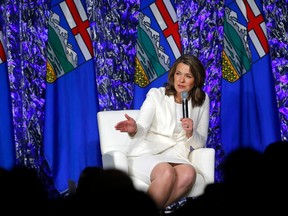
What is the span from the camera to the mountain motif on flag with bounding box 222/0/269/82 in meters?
5.32

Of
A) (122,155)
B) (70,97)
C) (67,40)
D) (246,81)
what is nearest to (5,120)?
(70,97)

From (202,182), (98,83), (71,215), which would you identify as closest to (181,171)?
(202,182)

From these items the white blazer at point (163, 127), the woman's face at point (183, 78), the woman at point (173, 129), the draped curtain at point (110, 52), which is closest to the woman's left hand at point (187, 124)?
the woman at point (173, 129)

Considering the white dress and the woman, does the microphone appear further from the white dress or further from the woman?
the white dress

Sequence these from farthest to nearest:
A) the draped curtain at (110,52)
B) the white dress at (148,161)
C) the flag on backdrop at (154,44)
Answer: the flag on backdrop at (154,44) < the draped curtain at (110,52) < the white dress at (148,161)

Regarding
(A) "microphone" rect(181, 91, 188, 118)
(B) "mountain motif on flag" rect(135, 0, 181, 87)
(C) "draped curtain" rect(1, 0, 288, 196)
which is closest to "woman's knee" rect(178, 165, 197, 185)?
(A) "microphone" rect(181, 91, 188, 118)

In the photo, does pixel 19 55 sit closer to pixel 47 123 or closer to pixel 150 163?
pixel 47 123

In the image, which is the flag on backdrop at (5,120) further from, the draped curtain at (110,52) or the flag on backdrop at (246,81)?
the flag on backdrop at (246,81)

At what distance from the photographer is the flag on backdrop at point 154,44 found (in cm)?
520

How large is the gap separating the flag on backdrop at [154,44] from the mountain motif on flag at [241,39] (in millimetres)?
476

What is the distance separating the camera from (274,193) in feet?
5.51

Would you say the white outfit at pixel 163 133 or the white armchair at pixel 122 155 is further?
the white outfit at pixel 163 133

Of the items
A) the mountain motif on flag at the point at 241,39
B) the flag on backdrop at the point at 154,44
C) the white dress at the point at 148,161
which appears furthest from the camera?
the mountain motif on flag at the point at 241,39

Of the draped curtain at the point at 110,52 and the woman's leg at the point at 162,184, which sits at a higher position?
the draped curtain at the point at 110,52
